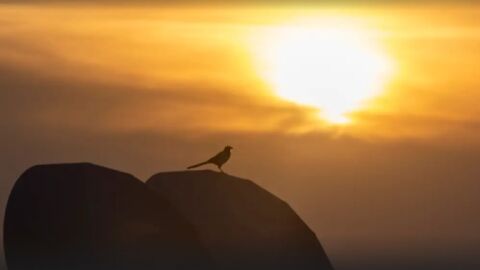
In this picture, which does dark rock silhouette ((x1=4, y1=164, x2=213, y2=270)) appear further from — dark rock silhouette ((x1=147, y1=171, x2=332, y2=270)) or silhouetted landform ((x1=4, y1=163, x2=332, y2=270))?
dark rock silhouette ((x1=147, y1=171, x2=332, y2=270))

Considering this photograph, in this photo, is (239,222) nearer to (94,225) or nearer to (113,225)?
(113,225)

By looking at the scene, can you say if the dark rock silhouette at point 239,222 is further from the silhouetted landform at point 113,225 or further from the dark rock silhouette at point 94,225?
the dark rock silhouette at point 94,225

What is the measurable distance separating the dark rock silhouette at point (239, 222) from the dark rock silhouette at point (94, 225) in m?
1.01

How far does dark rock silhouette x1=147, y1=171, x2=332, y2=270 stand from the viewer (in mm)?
59750

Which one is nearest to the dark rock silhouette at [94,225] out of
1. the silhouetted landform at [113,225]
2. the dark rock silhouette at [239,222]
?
the silhouetted landform at [113,225]

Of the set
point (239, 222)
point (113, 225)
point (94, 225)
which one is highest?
point (239, 222)

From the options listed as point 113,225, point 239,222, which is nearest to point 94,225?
point 113,225

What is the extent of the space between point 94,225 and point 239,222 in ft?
17.2

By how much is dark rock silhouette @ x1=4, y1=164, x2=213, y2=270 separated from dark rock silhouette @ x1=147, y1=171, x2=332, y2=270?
39.7 inches

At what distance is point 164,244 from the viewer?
58750 mm

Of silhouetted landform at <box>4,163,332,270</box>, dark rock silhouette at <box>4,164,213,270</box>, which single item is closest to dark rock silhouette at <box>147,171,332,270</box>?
silhouetted landform at <box>4,163,332,270</box>

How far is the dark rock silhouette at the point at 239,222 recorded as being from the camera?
59.8 metres

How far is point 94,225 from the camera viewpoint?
58.2m

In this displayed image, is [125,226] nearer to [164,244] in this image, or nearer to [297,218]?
[164,244]
